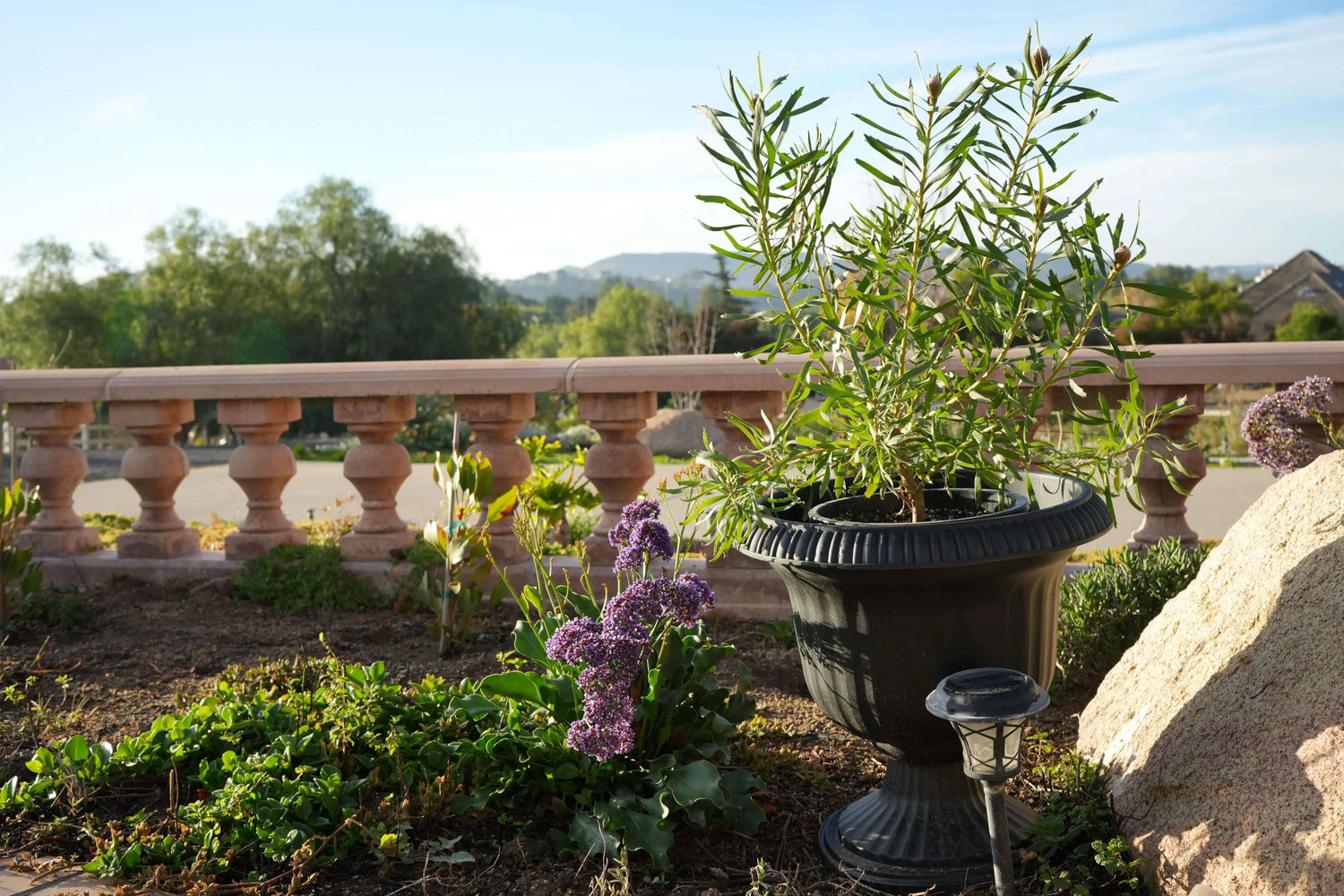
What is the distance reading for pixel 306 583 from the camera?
15.1ft

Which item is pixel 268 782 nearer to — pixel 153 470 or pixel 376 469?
pixel 376 469

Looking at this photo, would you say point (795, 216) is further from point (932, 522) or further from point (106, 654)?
point (106, 654)

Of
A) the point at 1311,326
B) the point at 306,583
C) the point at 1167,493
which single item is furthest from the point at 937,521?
the point at 1311,326

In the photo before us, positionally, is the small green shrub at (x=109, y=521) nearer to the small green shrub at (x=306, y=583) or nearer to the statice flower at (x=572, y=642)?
the small green shrub at (x=306, y=583)

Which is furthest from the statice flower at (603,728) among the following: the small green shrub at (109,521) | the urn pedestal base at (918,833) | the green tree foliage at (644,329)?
the green tree foliage at (644,329)

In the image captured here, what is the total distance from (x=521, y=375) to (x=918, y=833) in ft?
8.75

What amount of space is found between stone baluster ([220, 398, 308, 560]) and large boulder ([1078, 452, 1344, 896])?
3.68m

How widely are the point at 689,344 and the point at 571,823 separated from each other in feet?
84.7

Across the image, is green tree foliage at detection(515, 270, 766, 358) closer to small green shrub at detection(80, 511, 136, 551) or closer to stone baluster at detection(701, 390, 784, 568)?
small green shrub at detection(80, 511, 136, 551)

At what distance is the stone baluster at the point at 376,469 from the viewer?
468 cm

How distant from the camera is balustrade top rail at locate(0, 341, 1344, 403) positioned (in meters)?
4.06

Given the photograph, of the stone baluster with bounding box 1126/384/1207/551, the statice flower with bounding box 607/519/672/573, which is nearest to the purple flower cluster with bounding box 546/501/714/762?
the statice flower with bounding box 607/519/672/573

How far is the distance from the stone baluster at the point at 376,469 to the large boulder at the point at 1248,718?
3.14 meters

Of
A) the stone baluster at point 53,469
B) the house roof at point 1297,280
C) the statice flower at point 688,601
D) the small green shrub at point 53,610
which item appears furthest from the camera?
the house roof at point 1297,280
